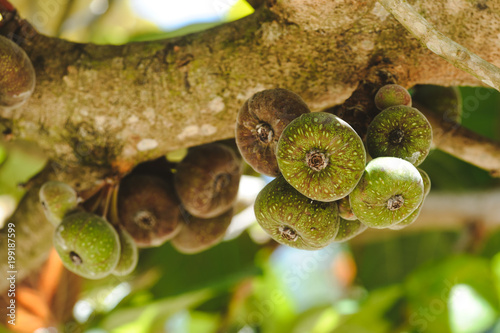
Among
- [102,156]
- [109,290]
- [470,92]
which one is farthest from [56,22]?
[470,92]

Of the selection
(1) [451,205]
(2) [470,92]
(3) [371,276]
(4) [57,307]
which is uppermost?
(2) [470,92]

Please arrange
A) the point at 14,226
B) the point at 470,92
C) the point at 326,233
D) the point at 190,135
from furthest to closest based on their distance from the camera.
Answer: the point at 470,92 < the point at 14,226 < the point at 190,135 < the point at 326,233

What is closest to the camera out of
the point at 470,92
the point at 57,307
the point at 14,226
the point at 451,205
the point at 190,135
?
the point at 190,135

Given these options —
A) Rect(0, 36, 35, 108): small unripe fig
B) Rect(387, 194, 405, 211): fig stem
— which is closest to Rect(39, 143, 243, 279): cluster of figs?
Rect(0, 36, 35, 108): small unripe fig

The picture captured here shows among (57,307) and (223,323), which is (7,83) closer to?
(57,307)

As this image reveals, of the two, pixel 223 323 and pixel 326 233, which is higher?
pixel 326 233

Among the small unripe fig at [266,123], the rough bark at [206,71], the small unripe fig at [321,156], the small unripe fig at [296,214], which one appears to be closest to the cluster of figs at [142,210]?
the rough bark at [206,71]

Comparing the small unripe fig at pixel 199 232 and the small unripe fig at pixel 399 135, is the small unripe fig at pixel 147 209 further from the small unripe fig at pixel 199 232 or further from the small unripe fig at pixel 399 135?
the small unripe fig at pixel 399 135
